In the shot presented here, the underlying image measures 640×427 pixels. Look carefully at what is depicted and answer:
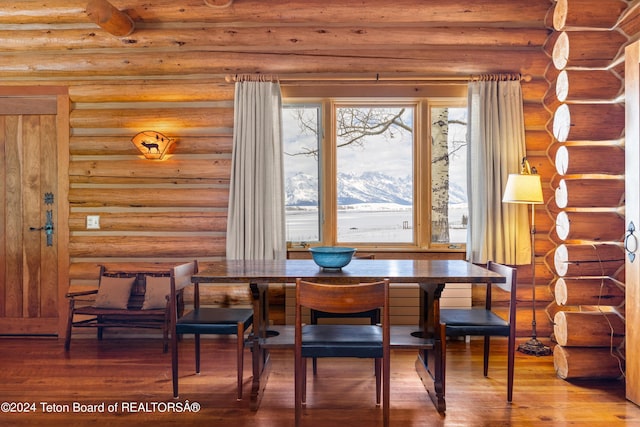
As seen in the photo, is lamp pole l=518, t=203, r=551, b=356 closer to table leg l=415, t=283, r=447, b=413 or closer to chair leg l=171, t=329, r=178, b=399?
table leg l=415, t=283, r=447, b=413

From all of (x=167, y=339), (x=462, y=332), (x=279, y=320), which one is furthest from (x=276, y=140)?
(x=462, y=332)

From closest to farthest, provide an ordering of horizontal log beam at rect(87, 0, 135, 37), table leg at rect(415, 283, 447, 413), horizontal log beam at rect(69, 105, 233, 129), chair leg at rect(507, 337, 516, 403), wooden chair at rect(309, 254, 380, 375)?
table leg at rect(415, 283, 447, 413) → chair leg at rect(507, 337, 516, 403) → wooden chair at rect(309, 254, 380, 375) → horizontal log beam at rect(87, 0, 135, 37) → horizontal log beam at rect(69, 105, 233, 129)

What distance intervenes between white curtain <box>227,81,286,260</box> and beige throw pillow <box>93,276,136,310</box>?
3.11 ft

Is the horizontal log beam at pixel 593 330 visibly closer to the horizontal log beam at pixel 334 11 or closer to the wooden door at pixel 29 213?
the horizontal log beam at pixel 334 11

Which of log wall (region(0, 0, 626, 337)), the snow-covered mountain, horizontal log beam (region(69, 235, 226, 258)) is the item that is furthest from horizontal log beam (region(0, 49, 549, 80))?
horizontal log beam (region(69, 235, 226, 258))

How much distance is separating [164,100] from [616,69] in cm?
379

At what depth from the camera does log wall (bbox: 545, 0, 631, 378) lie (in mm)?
3502

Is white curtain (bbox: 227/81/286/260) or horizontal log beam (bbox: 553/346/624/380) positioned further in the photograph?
white curtain (bbox: 227/81/286/260)

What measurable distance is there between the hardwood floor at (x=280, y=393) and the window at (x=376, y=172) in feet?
3.97

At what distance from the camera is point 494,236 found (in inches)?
175

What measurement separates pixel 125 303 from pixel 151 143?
4.79 feet

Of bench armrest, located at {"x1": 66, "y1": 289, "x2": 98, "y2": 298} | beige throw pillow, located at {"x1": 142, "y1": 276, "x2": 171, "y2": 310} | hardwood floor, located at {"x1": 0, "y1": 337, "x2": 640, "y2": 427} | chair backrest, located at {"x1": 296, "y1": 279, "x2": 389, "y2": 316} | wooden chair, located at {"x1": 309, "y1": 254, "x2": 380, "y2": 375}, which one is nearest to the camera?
chair backrest, located at {"x1": 296, "y1": 279, "x2": 389, "y2": 316}

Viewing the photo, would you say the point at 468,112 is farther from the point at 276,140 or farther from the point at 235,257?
the point at 235,257

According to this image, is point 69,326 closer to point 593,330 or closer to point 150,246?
point 150,246
